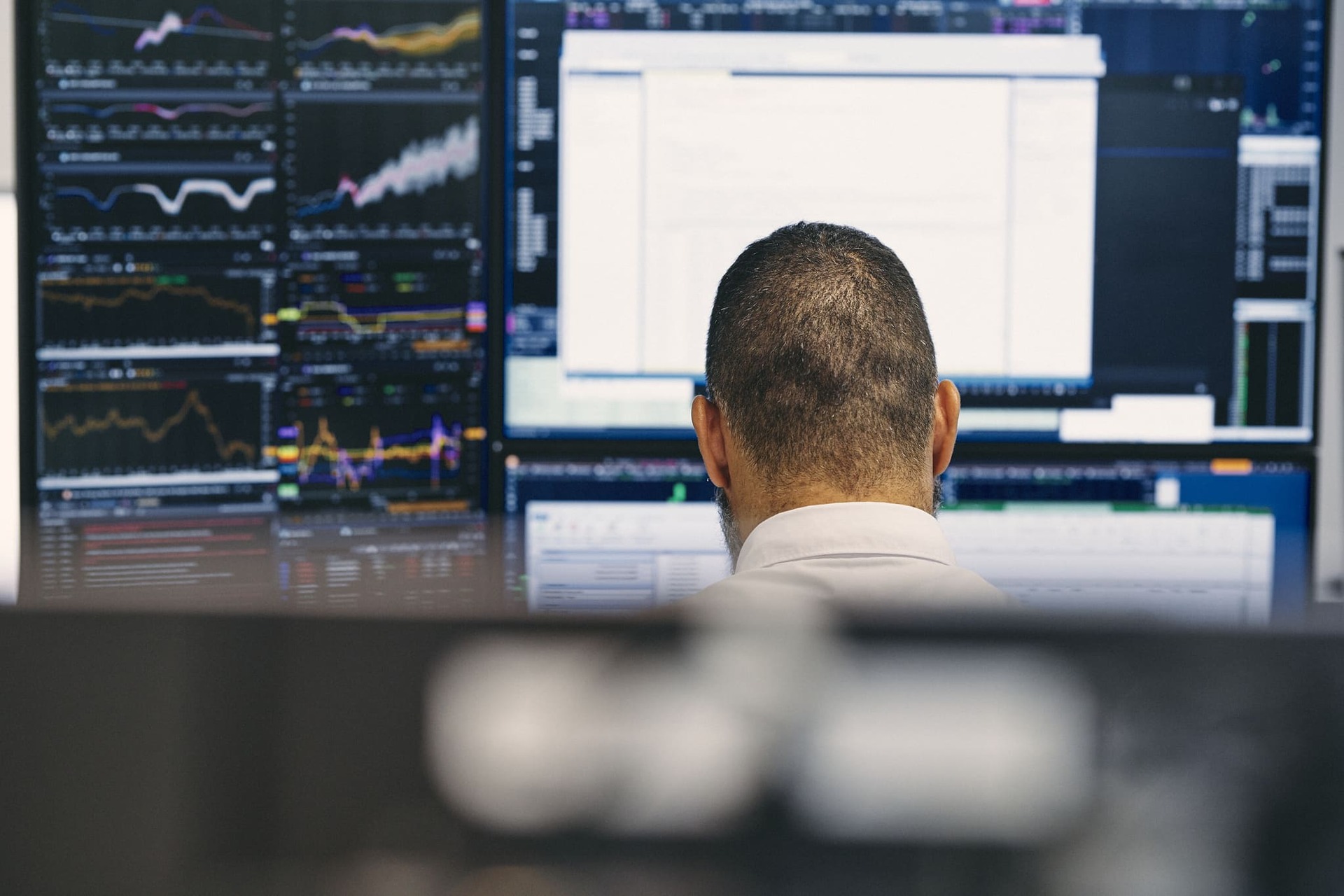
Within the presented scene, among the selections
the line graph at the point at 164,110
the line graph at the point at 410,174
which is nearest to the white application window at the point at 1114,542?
the line graph at the point at 410,174

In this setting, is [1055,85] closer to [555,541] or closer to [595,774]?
[555,541]

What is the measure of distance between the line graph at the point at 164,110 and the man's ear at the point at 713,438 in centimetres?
98

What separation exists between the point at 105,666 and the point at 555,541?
4.51 feet

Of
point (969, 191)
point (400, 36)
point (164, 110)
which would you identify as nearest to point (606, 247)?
point (400, 36)

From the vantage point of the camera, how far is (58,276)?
1509 millimetres

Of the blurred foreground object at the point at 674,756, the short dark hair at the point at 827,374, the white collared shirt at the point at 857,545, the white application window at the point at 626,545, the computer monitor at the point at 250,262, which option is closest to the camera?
the blurred foreground object at the point at 674,756

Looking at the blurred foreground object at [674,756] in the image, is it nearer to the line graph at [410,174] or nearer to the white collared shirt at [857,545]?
the white collared shirt at [857,545]

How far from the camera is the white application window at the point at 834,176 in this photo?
1524mm

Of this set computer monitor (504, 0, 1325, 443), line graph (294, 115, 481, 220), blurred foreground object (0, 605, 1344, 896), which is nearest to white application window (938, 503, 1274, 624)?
computer monitor (504, 0, 1325, 443)

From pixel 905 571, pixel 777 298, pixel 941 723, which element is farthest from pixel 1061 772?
pixel 777 298

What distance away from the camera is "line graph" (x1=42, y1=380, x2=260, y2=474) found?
4.99 feet

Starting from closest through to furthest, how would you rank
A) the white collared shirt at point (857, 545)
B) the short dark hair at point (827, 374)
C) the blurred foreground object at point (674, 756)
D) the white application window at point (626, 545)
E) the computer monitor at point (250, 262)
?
the blurred foreground object at point (674, 756), the white collared shirt at point (857, 545), the short dark hair at point (827, 374), the white application window at point (626, 545), the computer monitor at point (250, 262)

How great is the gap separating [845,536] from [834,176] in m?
0.99

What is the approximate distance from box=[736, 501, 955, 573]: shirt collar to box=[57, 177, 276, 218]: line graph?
110 centimetres
